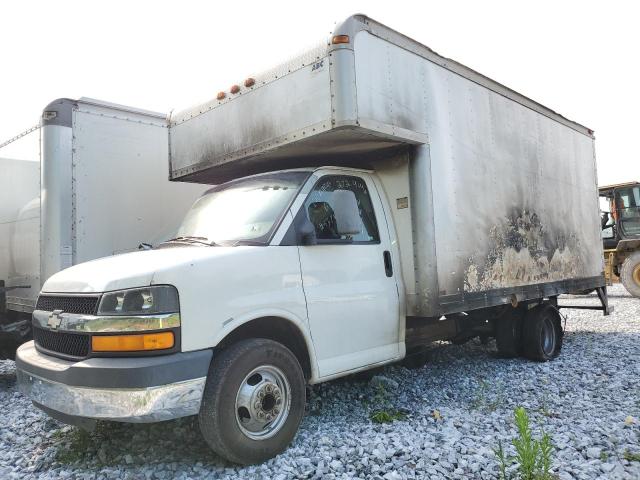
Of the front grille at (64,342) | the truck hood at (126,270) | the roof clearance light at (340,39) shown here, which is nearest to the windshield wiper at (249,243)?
the truck hood at (126,270)

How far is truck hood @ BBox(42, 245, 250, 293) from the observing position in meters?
3.04

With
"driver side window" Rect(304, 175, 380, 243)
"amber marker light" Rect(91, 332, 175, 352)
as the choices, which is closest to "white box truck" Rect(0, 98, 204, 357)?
"driver side window" Rect(304, 175, 380, 243)

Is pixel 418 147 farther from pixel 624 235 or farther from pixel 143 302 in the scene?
pixel 624 235

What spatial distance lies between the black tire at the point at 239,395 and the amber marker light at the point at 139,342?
0.37 meters

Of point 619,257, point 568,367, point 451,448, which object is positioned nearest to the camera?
point 451,448

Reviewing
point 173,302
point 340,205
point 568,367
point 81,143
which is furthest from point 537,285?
point 81,143

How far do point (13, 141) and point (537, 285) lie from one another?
6.78 m

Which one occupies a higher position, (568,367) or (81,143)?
(81,143)

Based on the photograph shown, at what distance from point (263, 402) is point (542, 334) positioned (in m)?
4.60

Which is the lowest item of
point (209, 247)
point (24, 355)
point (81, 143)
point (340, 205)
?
point (24, 355)

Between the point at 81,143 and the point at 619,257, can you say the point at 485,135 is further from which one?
the point at 619,257

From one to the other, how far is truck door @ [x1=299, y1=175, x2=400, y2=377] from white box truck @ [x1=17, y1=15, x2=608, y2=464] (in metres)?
0.02

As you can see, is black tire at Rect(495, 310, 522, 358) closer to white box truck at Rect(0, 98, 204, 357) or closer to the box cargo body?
the box cargo body

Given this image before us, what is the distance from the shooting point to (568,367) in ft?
19.7
